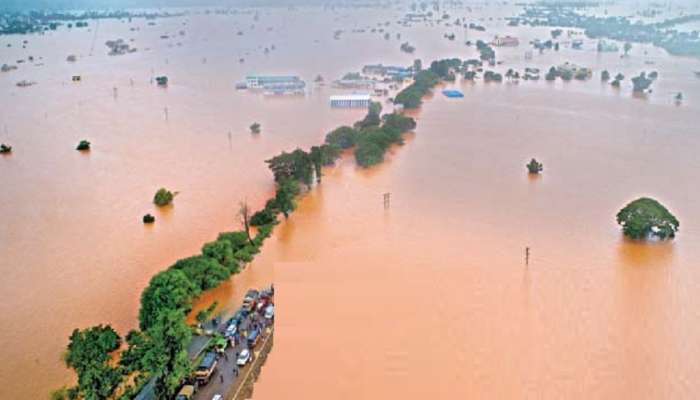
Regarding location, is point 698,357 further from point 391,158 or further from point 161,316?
point 391,158

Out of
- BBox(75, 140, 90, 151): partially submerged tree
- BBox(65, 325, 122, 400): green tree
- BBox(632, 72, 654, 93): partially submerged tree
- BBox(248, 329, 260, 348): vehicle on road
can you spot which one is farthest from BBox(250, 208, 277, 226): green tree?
BBox(632, 72, 654, 93): partially submerged tree

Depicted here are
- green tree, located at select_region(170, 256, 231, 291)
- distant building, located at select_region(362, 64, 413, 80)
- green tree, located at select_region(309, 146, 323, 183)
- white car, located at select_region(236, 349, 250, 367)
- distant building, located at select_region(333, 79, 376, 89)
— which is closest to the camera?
white car, located at select_region(236, 349, 250, 367)

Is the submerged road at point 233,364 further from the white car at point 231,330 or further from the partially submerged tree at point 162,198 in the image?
the partially submerged tree at point 162,198

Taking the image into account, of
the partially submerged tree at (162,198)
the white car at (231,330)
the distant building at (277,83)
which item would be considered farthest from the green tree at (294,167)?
the distant building at (277,83)

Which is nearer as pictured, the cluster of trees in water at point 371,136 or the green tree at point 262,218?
the green tree at point 262,218

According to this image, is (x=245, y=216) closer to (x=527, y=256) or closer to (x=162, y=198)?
(x=162, y=198)

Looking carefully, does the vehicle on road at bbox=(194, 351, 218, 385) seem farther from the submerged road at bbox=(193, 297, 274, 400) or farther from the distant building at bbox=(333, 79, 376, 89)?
the distant building at bbox=(333, 79, 376, 89)
